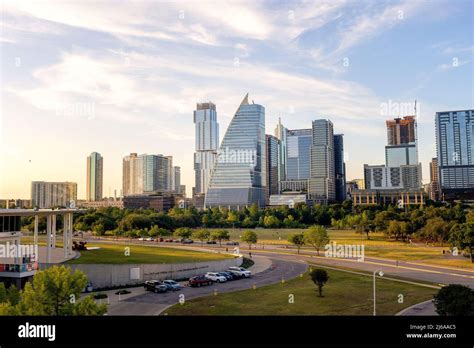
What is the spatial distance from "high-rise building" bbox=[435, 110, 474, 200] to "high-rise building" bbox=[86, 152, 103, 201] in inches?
4864

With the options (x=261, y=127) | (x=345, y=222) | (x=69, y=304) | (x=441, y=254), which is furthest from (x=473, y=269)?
(x=261, y=127)

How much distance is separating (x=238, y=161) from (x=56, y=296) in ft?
439

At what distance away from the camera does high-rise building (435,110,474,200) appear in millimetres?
144500

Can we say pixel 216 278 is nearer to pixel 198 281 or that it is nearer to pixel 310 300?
pixel 198 281

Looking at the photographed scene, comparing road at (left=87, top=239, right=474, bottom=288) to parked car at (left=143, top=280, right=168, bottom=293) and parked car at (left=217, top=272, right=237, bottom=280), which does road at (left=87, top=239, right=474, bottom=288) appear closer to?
parked car at (left=217, top=272, right=237, bottom=280)

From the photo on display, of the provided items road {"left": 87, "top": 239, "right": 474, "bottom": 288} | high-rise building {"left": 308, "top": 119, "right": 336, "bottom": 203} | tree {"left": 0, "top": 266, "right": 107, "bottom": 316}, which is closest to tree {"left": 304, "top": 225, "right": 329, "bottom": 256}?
road {"left": 87, "top": 239, "right": 474, "bottom": 288}

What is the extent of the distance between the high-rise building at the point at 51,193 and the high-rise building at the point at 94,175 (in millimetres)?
5848

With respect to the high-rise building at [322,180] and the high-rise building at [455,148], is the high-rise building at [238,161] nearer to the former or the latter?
the high-rise building at [322,180]

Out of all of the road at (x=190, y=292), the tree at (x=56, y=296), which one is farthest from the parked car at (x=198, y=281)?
the tree at (x=56, y=296)

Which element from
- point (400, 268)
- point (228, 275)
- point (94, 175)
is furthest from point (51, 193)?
point (400, 268)

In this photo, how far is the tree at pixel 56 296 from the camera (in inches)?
461
